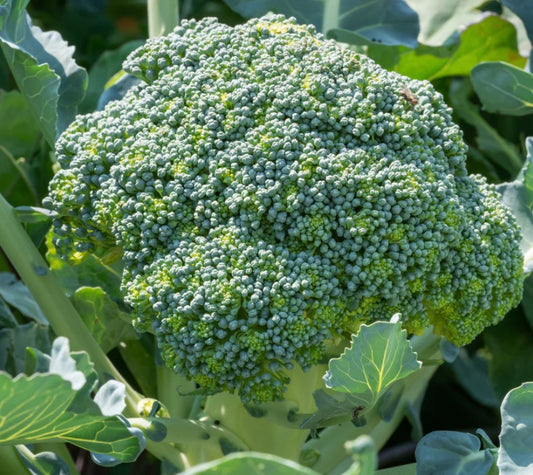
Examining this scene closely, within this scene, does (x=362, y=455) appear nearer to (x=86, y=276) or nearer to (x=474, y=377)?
(x=86, y=276)

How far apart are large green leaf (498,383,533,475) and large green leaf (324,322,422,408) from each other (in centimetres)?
15

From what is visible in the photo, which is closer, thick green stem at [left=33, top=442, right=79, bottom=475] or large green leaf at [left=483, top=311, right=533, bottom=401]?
thick green stem at [left=33, top=442, right=79, bottom=475]

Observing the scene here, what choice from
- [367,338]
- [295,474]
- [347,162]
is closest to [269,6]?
[347,162]

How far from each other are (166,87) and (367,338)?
45cm

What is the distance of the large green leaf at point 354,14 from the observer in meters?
1.33

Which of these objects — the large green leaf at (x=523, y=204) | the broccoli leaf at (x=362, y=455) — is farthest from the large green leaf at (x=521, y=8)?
the broccoli leaf at (x=362, y=455)

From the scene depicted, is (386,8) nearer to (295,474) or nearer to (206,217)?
(206,217)

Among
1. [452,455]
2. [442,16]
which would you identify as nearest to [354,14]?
[442,16]

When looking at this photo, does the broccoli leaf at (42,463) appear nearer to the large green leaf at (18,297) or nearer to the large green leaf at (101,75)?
the large green leaf at (18,297)

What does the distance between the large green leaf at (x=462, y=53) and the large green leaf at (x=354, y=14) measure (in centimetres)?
5

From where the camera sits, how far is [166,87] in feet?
3.27

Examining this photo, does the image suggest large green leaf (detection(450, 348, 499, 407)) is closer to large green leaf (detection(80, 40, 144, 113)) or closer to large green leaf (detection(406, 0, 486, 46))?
large green leaf (detection(406, 0, 486, 46))

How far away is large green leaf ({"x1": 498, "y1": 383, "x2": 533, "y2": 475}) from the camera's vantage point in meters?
0.84

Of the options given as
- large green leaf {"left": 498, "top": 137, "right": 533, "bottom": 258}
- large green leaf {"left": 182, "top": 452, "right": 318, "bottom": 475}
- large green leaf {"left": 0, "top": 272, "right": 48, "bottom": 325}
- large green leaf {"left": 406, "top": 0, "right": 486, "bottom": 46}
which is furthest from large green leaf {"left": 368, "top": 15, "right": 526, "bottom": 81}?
large green leaf {"left": 182, "top": 452, "right": 318, "bottom": 475}
